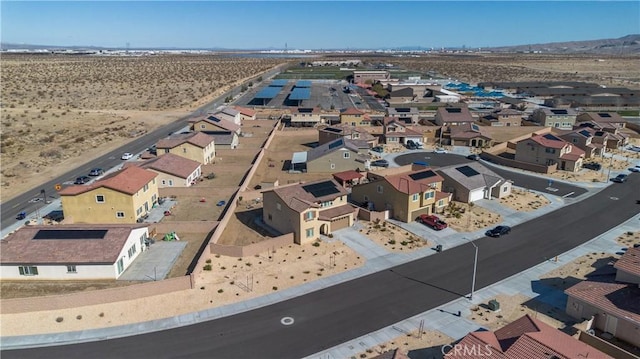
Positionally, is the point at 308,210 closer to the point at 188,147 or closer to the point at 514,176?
the point at 188,147

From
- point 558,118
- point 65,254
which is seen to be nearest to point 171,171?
point 65,254

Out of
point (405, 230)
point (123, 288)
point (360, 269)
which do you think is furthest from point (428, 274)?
point (123, 288)

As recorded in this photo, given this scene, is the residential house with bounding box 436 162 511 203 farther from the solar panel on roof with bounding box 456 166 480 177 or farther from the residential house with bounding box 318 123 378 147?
the residential house with bounding box 318 123 378 147

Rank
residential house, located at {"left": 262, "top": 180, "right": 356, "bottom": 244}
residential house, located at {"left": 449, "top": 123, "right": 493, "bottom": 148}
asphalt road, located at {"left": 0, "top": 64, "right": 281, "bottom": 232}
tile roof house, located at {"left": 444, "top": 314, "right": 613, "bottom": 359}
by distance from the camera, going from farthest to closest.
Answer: residential house, located at {"left": 449, "top": 123, "right": 493, "bottom": 148} → asphalt road, located at {"left": 0, "top": 64, "right": 281, "bottom": 232} → residential house, located at {"left": 262, "top": 180, "right": 356, "bottom": 244} → tile roof house, located at {"left": 444, "top": 314, "right": 613, "bottom": 359}

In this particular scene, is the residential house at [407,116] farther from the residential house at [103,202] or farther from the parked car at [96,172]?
the residential house at [103,202]

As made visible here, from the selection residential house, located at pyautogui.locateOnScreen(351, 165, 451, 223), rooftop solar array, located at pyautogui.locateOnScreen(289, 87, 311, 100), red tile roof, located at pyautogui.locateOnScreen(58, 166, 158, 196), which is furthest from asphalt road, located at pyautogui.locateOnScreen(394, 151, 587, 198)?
rooftop solar array, located at pyautogui.locateOnScreen(289, 87, 311, 100)

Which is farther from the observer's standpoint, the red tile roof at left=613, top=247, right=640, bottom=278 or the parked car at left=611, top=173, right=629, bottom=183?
the parked car at left=611, top=173, right=629, bottom=183

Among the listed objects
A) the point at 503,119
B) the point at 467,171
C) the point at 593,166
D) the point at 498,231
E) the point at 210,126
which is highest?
the point at 210,126
